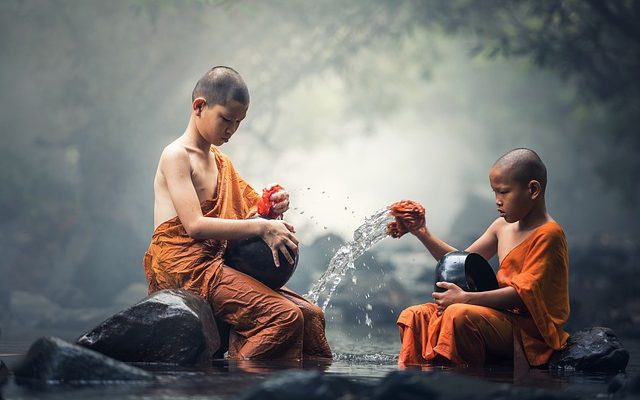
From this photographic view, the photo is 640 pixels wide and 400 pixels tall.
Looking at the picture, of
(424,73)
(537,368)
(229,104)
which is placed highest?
(424,73)

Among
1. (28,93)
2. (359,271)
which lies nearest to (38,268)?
(28,93)

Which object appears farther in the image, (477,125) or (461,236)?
(477,125)

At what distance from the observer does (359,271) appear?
13.6 m

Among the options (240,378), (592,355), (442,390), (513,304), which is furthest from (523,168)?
(442,390)

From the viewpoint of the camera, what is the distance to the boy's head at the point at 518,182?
474 cm

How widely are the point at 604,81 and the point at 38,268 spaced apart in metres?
9.16

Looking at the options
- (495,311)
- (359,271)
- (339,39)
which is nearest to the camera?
(495,311)

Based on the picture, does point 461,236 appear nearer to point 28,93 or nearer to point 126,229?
point 126,229

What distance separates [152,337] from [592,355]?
7.36 feet

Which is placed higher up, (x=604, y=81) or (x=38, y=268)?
(x=604, y=81)

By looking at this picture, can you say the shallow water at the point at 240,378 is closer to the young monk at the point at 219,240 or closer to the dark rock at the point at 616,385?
the dark rock at the point at 616,385

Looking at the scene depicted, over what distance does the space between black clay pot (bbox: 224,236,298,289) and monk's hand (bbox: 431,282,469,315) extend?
0.78 metres

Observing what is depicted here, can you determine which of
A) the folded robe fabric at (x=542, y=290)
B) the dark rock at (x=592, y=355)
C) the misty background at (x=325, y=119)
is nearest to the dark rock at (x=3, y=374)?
the folded robe fabric at (x=542, y=290)

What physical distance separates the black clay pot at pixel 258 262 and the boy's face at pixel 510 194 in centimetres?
112
